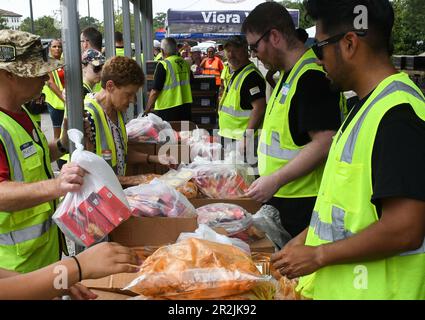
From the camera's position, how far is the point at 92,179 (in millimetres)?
1715

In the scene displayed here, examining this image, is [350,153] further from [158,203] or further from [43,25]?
[43,25]

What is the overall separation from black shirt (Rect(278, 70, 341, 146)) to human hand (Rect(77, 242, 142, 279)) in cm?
137

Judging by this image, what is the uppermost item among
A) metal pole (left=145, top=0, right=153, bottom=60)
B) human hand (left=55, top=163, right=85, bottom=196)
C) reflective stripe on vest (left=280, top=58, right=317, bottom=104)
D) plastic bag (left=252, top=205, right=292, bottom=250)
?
metal pole (left=145, top=0, right=153, bottom=60)

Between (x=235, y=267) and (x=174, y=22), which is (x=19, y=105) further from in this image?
(x=174, y=22)

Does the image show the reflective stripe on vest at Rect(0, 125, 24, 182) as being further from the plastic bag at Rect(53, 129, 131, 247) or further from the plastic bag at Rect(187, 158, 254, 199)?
the plastic bag at Rect(187, 158, 254, 199)

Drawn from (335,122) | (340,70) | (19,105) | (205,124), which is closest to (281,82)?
(335,122)

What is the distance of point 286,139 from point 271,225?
1.66 ft

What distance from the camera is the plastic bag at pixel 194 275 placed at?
4.68ft

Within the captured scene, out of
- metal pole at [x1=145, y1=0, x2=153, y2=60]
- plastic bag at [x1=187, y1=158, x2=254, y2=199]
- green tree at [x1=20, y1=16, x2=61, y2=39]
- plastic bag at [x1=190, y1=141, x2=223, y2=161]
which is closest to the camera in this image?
plastic bag at [x1=187, y1=158, x2=254, y2=199]

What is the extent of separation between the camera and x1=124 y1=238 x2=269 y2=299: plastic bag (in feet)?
4.68

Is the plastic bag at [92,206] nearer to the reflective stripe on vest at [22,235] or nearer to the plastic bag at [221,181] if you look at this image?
the reflective stripe on vest at [22,235]

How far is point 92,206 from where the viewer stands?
1.71 metres

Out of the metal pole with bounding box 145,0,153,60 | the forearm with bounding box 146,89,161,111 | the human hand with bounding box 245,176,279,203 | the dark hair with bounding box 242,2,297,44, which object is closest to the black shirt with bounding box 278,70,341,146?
the human hand with bounding box 245,176,279,203
